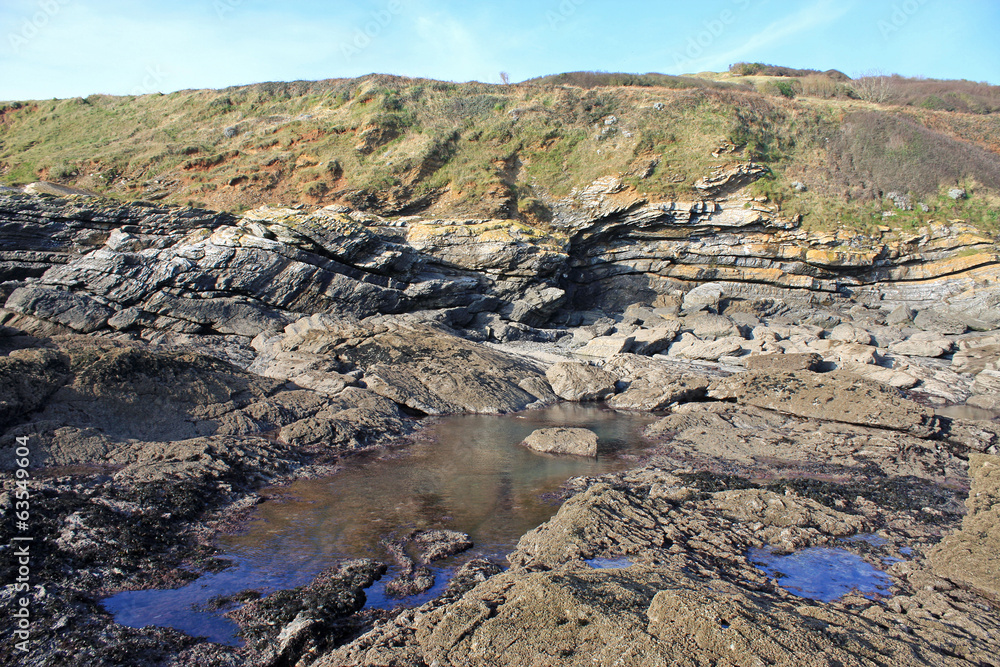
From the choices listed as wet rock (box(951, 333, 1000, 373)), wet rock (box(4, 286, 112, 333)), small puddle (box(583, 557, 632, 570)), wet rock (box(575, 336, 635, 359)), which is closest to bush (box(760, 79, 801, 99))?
wet rock (box(951, 333, 1000, 373))

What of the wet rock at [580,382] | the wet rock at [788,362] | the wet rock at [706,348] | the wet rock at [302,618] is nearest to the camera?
the wet rock at [302,618]

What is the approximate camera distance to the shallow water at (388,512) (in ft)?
14.8

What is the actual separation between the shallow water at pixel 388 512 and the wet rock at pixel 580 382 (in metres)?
3.22

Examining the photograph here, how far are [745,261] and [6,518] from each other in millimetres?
26415

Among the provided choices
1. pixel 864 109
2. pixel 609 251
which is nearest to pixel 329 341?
pixel 609 251

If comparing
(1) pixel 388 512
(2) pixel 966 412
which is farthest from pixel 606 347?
(1) pixel 388 512

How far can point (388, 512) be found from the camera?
6.43 meters

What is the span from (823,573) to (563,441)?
467cm

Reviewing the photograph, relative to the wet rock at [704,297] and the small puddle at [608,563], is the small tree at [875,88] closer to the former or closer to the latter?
the wet rock at [704,297]

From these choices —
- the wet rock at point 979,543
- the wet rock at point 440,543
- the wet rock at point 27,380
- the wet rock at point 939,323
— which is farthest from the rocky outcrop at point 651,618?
the wet rock at point 939,323

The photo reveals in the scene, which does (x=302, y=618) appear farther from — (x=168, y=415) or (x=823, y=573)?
(x=168, y=415)

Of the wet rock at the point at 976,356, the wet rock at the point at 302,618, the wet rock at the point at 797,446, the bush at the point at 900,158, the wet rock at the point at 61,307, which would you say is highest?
the bush at the point at 900,158

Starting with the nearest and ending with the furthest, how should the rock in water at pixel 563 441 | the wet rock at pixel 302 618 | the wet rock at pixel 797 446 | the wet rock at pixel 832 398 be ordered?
the wet rock at pixel 302 618, the wet rock at pixel 797 446, the rock in water at pixel 563 441, the wet rock at pixel 832 398

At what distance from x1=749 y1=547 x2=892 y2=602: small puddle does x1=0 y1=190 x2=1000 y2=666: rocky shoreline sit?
16 cm
